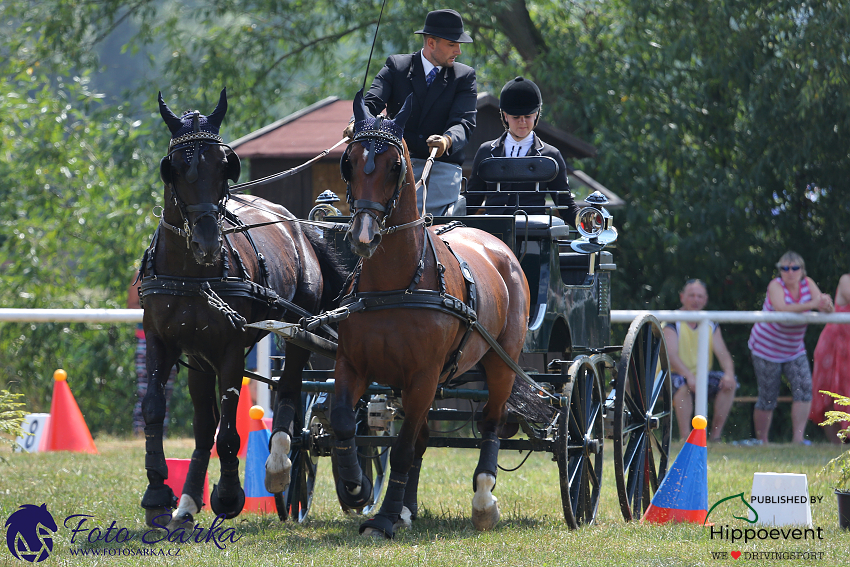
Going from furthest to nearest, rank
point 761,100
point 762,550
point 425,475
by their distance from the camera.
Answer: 1. point 761,100
2. point 425,475
3. point 762,550

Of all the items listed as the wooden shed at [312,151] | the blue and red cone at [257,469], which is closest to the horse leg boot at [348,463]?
the blue and red cone at [257,469]

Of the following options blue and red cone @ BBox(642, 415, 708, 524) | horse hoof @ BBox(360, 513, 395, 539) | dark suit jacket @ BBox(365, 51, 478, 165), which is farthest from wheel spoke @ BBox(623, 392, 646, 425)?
horse hoof @ BBox(360, 513, 395, 539)

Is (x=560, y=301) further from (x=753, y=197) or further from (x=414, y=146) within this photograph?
(x=753, y=197)

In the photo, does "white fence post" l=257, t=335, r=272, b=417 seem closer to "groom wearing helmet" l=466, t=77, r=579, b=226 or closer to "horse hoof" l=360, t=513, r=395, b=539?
"groom wearing helmet" l=466, t=77, r=579, b=226

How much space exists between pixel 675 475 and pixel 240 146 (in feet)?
23.6

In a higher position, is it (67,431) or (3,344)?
(3,344)

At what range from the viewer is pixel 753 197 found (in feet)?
39.3

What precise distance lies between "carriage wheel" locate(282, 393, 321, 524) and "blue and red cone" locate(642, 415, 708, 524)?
2.03 meters

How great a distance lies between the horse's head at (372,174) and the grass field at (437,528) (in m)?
1.45

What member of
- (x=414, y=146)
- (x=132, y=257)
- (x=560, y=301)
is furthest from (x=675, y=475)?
(x=132, y=257)

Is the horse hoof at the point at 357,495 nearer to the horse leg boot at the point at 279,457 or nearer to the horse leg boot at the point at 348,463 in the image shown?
the horse leg boot at the point at 348,463

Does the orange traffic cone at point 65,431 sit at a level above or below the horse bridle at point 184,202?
below

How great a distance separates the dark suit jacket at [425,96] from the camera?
6.25 meters

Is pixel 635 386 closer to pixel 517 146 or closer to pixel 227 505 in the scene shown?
pixel 517 146
